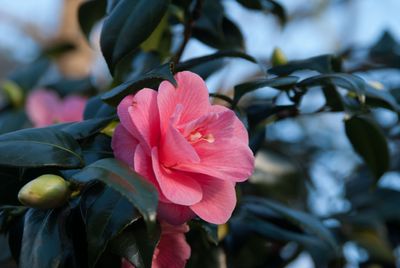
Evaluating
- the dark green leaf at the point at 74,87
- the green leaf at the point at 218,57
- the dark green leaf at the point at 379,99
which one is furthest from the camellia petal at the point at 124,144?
the dark green leaf at the point at 74,87

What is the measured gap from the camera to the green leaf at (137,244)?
0.61 m

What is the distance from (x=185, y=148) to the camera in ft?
2.01

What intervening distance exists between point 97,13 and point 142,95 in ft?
1.86

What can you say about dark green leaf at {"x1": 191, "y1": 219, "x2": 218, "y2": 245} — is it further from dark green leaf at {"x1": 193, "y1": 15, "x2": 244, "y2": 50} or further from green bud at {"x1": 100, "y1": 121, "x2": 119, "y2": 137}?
dark green leaf at {"x1": 193, "y1": 15, "x2": 244, "y2": 50}

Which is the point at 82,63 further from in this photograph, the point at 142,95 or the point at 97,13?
the point at 142,95

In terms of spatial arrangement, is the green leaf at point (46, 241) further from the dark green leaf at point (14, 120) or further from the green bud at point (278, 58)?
the dark green leaf at point (14, 120)

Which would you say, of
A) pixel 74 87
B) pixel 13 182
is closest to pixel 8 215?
pixel 13 182

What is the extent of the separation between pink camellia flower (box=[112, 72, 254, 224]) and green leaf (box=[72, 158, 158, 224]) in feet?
0.14

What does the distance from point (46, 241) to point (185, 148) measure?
17 cm

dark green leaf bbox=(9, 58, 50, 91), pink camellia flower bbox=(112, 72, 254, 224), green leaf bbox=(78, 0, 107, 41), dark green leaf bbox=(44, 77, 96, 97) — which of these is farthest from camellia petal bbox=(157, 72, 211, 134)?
dark green leaf bbox=(9, 58, 50, 91)

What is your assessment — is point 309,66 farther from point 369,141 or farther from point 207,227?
point 207,227

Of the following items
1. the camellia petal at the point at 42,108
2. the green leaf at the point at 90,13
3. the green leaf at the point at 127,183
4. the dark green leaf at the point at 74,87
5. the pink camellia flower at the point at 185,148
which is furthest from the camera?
the dark green leaf at the point at 74,87

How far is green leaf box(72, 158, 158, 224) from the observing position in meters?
0.51

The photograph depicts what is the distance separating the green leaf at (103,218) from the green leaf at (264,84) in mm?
262
